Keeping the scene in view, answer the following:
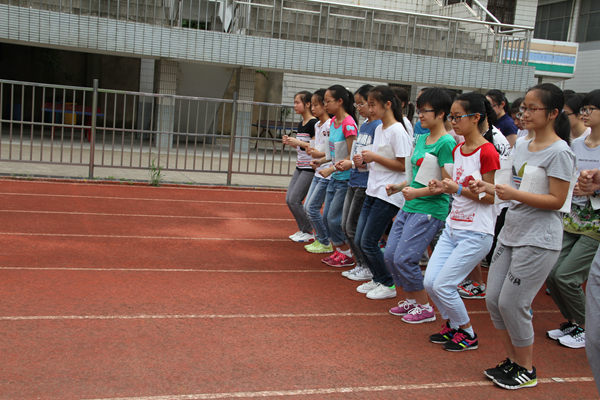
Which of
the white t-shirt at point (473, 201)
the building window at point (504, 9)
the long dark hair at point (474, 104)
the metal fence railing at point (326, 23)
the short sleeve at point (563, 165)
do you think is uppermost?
the building window at point (504, 9)

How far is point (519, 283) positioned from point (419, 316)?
1.34 m

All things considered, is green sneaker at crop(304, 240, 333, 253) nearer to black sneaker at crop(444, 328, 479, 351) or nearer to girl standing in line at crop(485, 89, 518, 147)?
girl standing in line at crop(485, 89, 518, 147)

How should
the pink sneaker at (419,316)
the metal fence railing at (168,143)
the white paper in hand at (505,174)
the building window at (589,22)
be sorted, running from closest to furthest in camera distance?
the white paper in hand at (505,174), the pink sneaker at (419,316), the metal fence railing at (168,143), the building window at (589,22)

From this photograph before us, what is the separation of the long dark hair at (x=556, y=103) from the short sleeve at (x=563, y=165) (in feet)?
0.53

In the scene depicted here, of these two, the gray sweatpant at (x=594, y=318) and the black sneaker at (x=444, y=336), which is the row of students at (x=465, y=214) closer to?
the black sneaker at (x=444, y=336)

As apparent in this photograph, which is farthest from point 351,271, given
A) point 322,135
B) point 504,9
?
point 504,9

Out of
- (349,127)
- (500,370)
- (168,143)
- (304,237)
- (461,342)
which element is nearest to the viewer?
(500,370)

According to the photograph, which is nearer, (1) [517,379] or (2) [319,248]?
(1) [517,379]

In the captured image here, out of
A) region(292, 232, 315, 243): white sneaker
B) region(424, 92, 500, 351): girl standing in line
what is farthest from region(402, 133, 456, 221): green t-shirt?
region(292, 232, 315, 243): white sneaker

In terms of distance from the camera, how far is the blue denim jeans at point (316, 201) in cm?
627

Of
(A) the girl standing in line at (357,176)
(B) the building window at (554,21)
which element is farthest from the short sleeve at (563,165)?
(B) the building window at (554,21)

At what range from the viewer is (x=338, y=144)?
19.0 feet

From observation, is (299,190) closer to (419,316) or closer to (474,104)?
(419,316)

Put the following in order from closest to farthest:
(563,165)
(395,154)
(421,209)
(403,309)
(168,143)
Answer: (563,165), (421,209), (403,309), (395,154), (168,143)
